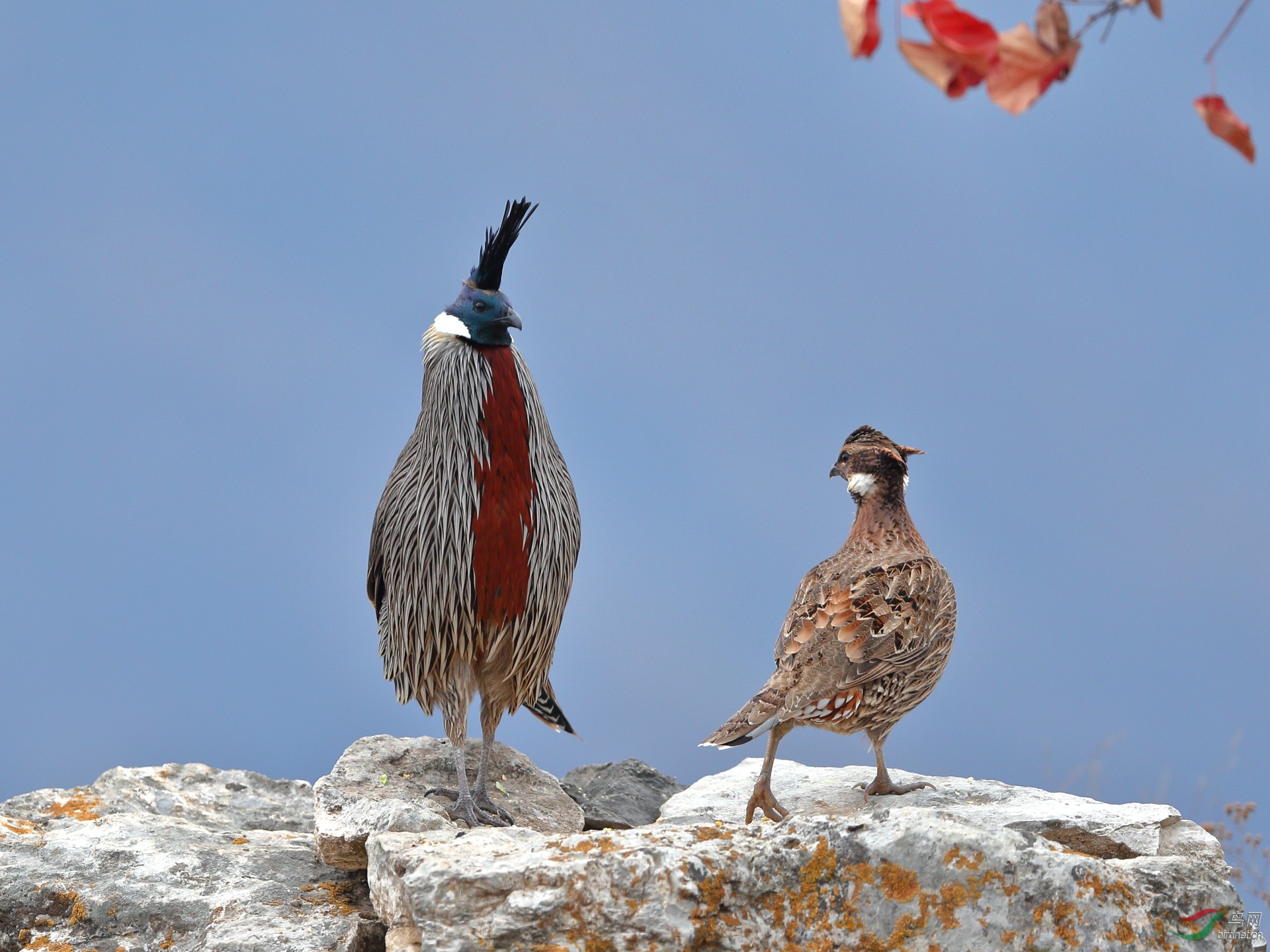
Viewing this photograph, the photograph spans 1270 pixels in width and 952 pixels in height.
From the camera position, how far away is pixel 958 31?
2.24m

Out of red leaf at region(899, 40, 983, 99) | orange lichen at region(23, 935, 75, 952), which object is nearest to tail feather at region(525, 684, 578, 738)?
orange lichen at region(23, 935, 75, 952)

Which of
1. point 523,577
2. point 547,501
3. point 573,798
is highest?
point 547,501

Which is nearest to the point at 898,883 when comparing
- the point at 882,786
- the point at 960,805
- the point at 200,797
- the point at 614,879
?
the point at 614,879

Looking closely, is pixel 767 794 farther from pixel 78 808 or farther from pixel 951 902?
pixel 78 808

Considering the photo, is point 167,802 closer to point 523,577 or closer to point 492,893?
point 523,577

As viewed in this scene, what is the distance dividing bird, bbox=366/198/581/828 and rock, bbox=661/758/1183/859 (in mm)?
1158

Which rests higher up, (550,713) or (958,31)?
(550,713)

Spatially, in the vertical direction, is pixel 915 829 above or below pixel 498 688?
below

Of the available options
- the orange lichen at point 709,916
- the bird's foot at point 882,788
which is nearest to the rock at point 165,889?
the orange lichen at point 709,916

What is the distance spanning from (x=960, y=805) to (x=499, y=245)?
12.3 ft

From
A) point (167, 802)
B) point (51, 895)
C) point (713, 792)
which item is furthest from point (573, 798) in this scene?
point (51, 895)

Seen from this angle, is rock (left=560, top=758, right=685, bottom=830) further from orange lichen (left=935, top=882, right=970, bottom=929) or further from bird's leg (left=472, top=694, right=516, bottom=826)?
orange lichen (left=935, top=882, right=970, bottom=929)

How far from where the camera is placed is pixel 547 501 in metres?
6.34

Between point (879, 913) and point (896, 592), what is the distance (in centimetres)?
249
